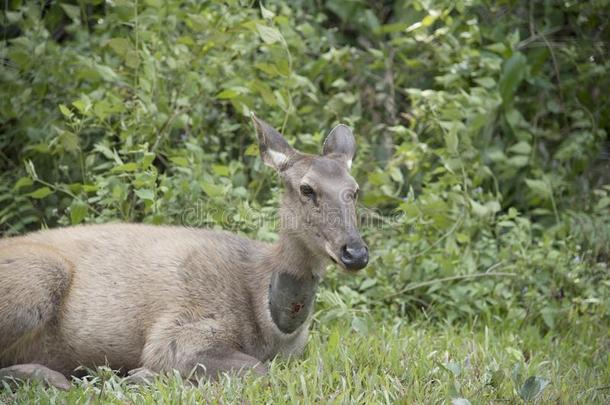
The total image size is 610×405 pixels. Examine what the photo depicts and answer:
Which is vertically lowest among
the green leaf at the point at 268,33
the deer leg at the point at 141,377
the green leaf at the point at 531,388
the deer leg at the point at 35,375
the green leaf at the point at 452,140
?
the deer leg at the point at 35,375

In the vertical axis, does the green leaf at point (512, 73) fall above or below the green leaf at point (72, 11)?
below

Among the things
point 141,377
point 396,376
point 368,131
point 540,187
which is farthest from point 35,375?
point 368,131

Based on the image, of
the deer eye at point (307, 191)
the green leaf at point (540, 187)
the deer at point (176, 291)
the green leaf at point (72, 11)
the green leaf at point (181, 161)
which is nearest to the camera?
the deer at point (176, 291)

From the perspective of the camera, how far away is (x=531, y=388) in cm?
484

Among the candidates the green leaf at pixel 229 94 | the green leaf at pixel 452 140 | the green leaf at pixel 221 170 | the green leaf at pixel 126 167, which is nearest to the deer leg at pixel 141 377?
the green leaf at pixel 126 167

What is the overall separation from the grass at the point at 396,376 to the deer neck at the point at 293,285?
0.75 feet

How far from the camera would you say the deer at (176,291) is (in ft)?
18.0

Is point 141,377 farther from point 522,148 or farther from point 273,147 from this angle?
point 522,148

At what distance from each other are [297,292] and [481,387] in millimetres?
1292

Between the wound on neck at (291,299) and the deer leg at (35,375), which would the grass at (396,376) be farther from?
the wound on neck at (291,299)

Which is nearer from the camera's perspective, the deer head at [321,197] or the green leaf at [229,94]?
the deer head at [321,197]

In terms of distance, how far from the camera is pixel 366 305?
7066 mm

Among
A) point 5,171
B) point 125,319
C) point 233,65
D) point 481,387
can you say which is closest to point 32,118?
point 5,171

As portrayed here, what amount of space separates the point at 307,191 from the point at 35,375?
6.05 feet
